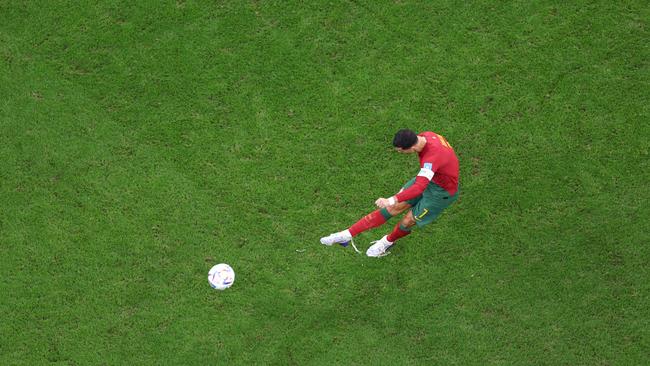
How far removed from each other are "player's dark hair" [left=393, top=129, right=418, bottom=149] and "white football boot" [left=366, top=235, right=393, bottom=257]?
67.7 inches

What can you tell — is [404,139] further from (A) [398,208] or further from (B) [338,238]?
(B) [338,238]

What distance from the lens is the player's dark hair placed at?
281 inches

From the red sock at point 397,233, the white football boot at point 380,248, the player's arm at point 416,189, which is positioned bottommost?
the white football boot at point 380,248

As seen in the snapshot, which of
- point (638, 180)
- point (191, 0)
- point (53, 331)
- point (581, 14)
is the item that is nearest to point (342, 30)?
point (191, 0)

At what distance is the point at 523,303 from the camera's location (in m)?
8.19

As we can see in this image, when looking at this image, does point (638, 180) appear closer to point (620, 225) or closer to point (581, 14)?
point (620, 225)

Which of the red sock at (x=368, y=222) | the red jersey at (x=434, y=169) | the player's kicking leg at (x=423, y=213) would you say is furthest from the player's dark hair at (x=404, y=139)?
the red sock at (x=368, y=222)

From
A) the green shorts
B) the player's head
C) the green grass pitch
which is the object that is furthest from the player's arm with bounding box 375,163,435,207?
the green grass pitch

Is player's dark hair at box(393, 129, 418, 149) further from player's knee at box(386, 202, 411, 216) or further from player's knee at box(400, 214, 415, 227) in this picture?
player's knee at box(400, 214, 415, 227)

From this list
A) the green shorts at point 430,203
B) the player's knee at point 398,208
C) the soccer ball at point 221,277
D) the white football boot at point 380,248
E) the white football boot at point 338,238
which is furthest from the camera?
the white football boot at point 380,248

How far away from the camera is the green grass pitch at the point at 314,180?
8078mm

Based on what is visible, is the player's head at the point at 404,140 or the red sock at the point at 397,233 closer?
the player's head at the point at 404,140

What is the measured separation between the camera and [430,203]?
7824mm

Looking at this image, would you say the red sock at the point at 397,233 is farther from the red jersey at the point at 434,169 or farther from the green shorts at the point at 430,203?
the red jersey at the point at 434,169
